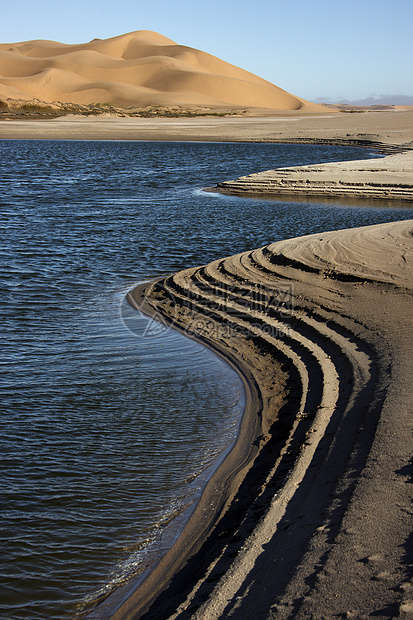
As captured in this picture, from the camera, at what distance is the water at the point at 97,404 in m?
4.29

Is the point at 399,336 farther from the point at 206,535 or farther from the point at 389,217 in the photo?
the point at 389,217

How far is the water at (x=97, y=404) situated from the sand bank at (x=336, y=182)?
13.6 feet

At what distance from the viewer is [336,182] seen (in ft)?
75.7

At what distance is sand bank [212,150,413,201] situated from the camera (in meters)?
21.5

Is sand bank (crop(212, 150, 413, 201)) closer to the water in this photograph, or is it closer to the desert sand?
the water

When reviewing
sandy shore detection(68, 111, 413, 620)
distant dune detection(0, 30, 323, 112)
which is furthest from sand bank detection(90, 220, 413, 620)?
distant dune detection(0, 30, 323, 112)

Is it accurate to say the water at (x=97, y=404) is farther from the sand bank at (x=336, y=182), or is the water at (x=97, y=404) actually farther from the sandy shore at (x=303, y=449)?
the sand bank at (x=336, y=182)

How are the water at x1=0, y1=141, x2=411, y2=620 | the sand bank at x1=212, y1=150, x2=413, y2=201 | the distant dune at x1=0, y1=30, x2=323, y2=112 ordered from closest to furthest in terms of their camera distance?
the water at x1=0, y1=141, x2=411, y2=620, the sand bank at x1=212, y1=150, x2=413, y2=201, the distant dune at x1=0, y1=30, x2=323, y2=112

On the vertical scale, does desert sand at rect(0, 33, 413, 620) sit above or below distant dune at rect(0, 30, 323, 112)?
below

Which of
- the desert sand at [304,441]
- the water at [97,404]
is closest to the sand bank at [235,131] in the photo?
the water at [97,404]

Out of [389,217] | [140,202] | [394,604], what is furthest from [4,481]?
[140,202]

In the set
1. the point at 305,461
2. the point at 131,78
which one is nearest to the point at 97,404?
the point at 305,461

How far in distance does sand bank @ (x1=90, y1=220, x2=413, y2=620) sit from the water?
345 mm

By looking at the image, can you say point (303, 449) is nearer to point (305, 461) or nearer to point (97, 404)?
point (305, 461)
